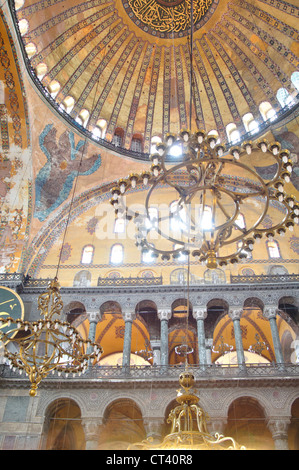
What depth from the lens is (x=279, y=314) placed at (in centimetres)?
1216

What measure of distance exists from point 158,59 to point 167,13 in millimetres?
1426

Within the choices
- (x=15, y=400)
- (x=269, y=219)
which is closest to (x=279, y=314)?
(x=269, y=219)

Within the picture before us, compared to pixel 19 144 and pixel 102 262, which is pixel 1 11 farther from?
pixel 102 262

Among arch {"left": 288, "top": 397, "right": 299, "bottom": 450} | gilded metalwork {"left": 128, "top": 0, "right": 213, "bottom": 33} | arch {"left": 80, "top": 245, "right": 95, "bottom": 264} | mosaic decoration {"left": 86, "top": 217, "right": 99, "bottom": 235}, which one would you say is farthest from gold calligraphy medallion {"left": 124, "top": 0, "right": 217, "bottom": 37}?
arch {"left": 288, "top": 397, "right": 299, "bottom": 450}

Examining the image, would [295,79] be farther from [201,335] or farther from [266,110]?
[201,335]

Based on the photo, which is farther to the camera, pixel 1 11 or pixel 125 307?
pixel 125 307

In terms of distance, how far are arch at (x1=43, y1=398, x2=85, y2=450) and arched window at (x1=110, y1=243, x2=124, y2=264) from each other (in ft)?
13.9

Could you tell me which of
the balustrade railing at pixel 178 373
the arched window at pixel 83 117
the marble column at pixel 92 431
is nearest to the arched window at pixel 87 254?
the balustrade railing at pixel 178 373

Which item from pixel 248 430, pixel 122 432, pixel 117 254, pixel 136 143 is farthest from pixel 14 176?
pixel 248 430

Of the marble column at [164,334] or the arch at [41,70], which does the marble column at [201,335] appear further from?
the arch at [41,70]

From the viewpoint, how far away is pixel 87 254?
1304 cm

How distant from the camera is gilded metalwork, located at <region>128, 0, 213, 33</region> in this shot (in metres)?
13.3

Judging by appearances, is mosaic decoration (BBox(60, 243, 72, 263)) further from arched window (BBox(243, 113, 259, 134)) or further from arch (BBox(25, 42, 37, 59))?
arched window (BBox(243, 113, 259, 134))
